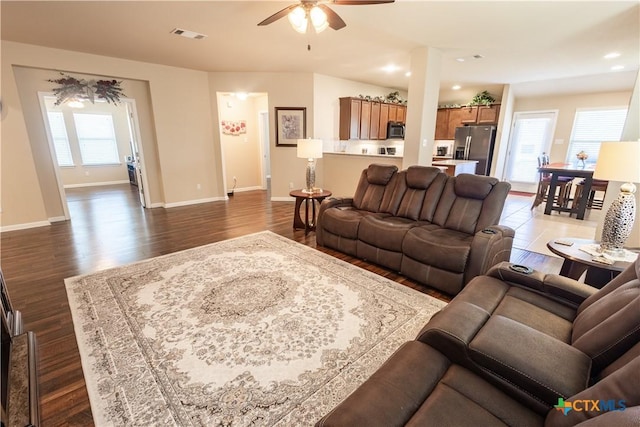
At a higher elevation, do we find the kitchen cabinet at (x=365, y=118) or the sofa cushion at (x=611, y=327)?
the kitchen cabinet at (x=365, y=118)

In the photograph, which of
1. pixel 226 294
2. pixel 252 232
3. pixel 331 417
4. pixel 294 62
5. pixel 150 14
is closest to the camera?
pixel 331 417

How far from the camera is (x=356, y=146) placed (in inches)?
286

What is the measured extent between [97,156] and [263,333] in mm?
9436

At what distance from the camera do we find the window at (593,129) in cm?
645

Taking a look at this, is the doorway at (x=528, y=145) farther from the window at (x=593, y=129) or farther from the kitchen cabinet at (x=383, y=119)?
the kitchen cabinet at (x=383, y=119)

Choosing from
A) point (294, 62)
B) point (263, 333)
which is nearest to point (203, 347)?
point (263, 333)

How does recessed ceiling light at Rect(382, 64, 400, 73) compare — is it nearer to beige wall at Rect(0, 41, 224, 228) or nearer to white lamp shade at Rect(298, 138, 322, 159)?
white lamp shade at Rect(298, 138, 322, 159)

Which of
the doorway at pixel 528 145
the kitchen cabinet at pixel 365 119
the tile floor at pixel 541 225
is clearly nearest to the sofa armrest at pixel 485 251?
the tile floor at pixel 541 225

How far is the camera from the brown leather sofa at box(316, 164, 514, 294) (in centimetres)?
255

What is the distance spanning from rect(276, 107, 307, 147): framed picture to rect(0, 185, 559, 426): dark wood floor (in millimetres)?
1392

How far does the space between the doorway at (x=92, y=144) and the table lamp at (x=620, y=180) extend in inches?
339

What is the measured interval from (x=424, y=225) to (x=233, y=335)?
2.17 meters

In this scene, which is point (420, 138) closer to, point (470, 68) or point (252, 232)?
point (470, 68)

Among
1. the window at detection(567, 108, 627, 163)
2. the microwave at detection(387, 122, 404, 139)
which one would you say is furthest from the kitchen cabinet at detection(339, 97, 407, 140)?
the window at detection(567, 108, 627, 163)
